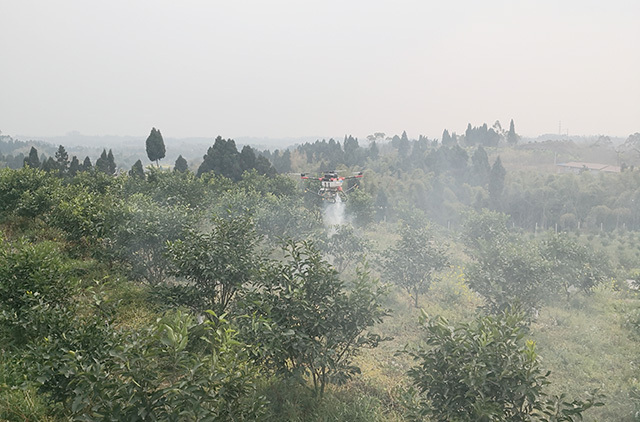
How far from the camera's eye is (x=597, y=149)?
72750mm

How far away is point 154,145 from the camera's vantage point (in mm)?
32062

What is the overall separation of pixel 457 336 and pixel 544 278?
10.7 m

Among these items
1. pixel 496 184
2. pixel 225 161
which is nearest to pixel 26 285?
pixel 225 161

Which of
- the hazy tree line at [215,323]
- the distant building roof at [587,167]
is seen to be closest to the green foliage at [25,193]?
the hazy tree line at [215,323]

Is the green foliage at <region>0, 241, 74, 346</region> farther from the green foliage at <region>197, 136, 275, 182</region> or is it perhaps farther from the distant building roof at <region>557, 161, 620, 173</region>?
the distant building roof at <region>557, 161, 620, 173</region>

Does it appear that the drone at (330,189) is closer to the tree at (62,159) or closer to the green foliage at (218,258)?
the tree at (62,159)

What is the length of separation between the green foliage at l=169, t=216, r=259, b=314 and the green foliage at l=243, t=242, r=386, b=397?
852 millimetres

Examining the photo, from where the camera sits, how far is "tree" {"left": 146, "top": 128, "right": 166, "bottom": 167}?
31.8 m

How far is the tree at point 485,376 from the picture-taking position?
4.32m

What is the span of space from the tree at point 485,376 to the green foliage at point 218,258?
311 cm

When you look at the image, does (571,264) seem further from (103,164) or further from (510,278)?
(103,164)

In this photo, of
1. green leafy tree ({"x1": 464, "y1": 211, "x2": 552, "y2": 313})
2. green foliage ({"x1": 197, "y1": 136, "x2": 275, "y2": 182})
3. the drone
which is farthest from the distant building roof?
green leafy tree ({"x1": 464, "y1": 211, "x2": 552, "y2": 313})

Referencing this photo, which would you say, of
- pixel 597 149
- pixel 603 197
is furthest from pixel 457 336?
pixel 597 149

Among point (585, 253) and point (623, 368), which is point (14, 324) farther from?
point (585, 253)
